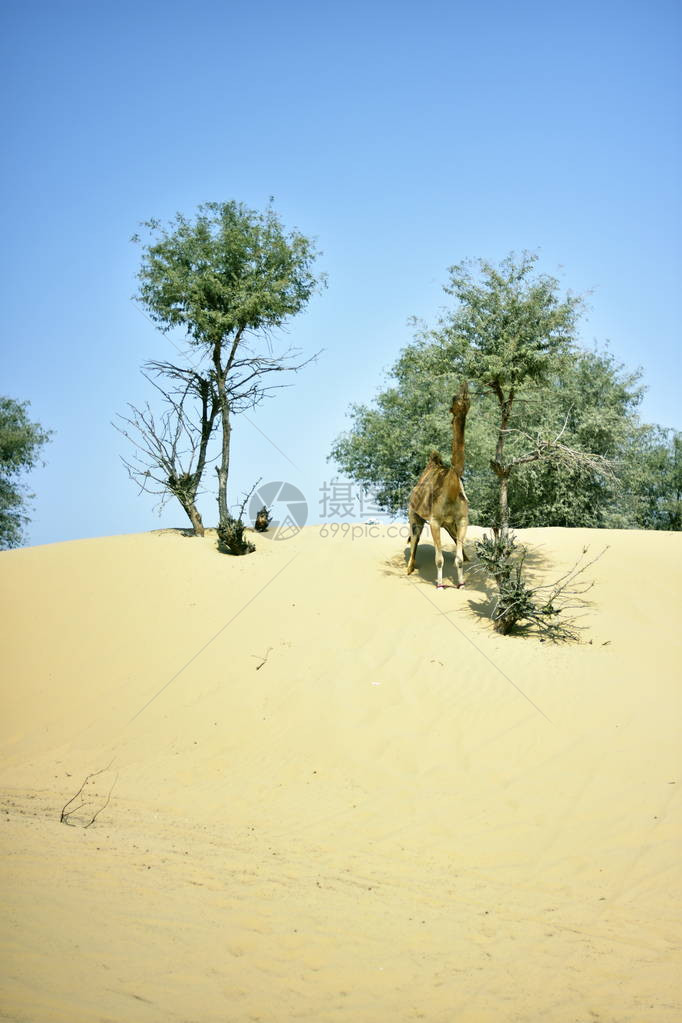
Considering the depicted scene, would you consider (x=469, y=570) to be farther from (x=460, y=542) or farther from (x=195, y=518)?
(x=195, y=518)

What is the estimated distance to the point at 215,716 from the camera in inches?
386

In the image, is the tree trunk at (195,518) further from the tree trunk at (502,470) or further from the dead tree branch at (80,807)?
the dead tree branch at (80,807)

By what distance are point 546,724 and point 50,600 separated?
8770 mm

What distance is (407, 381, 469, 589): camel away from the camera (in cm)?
1305

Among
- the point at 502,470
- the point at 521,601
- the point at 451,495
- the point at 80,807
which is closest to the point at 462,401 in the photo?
the point at 451,495

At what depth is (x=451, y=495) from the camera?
1326 cm

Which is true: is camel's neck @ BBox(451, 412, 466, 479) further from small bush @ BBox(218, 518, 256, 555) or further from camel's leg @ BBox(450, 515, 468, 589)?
small bush @ BBox(218, 518, 256, 555)

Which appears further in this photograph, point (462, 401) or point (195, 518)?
point (195, 518)

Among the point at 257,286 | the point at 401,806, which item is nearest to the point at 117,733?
the point at 401,806

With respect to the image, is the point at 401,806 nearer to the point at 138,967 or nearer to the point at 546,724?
the point at 546,724

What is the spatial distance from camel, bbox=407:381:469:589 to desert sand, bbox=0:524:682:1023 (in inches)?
38.1

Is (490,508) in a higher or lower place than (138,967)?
higher

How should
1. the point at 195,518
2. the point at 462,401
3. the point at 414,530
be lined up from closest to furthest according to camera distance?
the point at 462,401 → the point at 414,530 → the point at 195,518

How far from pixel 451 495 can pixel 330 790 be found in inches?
259
